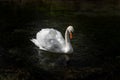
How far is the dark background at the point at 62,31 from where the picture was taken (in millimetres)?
11688

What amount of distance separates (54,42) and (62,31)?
313cm

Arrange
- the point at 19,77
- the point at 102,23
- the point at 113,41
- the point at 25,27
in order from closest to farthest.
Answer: the point at 19,77
the point at 113,41
the point at 25,27
the point at 102,23

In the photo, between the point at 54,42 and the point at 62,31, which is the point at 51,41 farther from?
the point at 62,31

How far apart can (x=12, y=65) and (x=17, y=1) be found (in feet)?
54.3

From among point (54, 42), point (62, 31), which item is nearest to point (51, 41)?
point (54, 42)

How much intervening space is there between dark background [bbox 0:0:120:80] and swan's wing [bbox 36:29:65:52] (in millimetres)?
514

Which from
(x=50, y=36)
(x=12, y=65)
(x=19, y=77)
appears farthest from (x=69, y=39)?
(x=19, y=77)

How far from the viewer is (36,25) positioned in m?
18.6

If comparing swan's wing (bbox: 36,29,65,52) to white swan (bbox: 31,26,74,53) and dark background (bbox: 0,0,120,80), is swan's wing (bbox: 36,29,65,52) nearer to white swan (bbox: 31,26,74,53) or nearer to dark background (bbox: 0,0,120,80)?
white swan (bbox: 31,26,74,53)

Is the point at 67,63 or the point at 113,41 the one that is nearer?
the point at 67,63

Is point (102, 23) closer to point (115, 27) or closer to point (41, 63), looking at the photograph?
point (115, 27)

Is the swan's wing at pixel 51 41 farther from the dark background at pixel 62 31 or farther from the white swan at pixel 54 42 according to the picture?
the dark background at pixel 62 31

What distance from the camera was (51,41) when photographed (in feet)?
47.7

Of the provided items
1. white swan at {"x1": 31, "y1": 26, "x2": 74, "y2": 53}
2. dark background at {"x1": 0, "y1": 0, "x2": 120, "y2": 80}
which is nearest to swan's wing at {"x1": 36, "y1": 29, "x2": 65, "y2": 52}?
white swan at {"x1": 31, "y1": 26, "x2": 74, "y2": 53}
